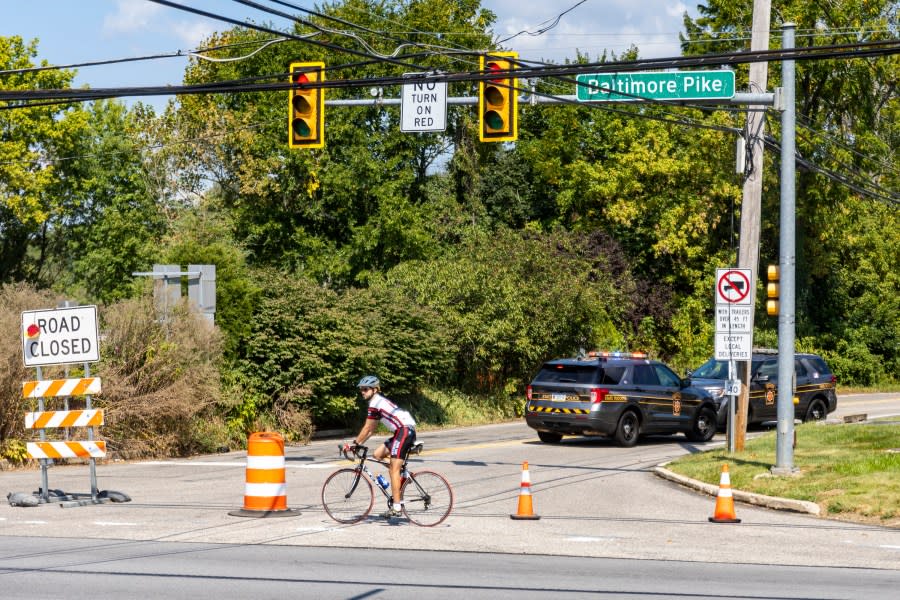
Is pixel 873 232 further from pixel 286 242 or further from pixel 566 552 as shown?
pixel 566 552

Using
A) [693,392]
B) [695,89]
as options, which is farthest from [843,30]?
[695,89]

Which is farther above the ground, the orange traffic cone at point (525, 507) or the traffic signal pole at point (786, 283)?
the traffic signal pole at point (786, 283)

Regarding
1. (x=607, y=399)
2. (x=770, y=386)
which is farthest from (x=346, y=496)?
(x=770, y=386)

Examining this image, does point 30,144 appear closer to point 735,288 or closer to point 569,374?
point 569,374

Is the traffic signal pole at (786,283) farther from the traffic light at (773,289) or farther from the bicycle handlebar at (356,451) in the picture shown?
the bicycle handlebar at (356,451)

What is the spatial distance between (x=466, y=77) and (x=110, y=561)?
9.39 m

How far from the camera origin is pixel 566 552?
1162 cm

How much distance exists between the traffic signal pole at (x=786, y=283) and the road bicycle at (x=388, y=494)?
6260 millimetres

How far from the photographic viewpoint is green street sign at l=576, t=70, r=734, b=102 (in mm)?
18219

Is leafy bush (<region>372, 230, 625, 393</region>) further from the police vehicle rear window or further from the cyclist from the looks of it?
the cyclist

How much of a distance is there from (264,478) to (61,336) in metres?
3.99

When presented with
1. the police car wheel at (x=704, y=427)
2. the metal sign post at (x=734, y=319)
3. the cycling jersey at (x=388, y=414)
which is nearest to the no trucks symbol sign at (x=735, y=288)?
the metal sign post at (x=734, y=319)

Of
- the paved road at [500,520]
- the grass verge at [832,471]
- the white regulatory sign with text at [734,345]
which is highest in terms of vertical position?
the white regulatory sign with text at [734,345]

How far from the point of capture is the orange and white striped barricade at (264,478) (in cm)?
1417
